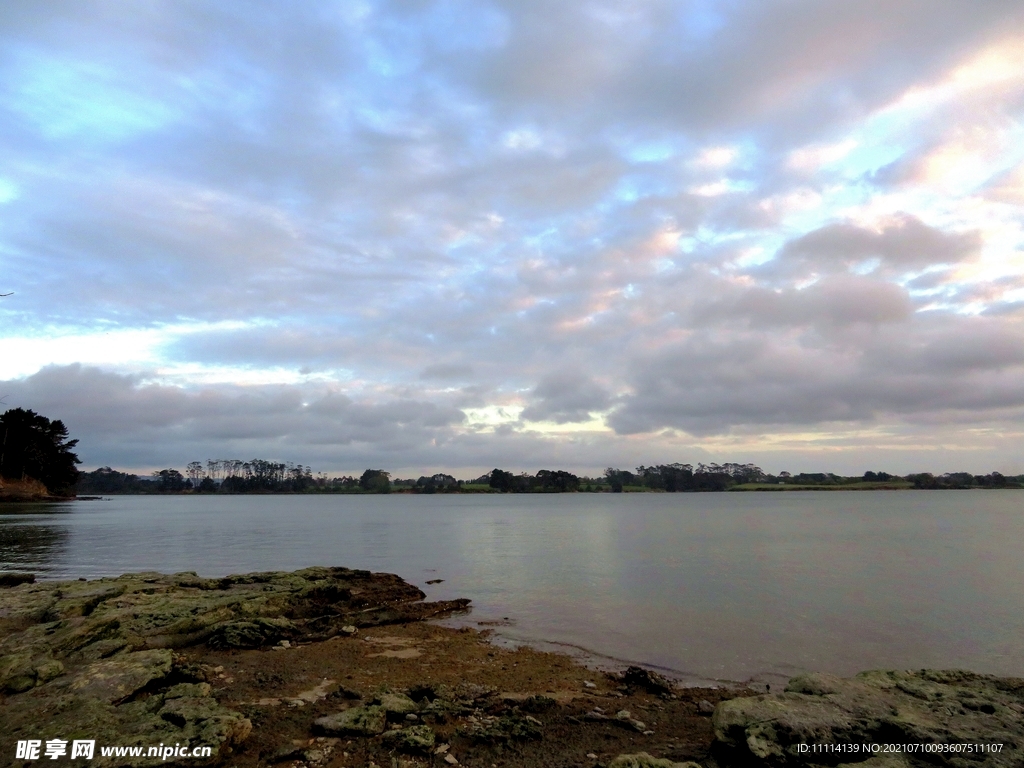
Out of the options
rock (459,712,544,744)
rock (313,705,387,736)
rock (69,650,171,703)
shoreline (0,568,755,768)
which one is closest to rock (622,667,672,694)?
shoreline (0,568,755,768)

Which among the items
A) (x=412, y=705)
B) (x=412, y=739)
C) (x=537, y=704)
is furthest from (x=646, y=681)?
(x=412, y=739)

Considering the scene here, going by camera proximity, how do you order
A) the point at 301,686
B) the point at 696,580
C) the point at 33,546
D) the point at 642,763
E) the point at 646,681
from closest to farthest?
the point at 642,763, the point at 301,686, the point at 646,681, the point at 696,580, the point at 33,546

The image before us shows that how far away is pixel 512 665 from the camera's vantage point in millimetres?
12734

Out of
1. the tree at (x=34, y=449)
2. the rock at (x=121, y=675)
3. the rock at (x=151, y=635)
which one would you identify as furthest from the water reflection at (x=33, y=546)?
the tree at (x=34, y=449)

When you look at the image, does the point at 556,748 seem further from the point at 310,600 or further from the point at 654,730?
the point at 310,600

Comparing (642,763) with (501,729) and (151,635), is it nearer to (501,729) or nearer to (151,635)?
(501,729)

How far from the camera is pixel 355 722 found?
8266 millimetres

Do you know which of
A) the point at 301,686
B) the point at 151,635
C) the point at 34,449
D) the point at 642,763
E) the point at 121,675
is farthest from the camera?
the point at 34,449

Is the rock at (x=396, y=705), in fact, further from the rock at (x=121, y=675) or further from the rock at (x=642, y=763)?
the rock at (x=121, y=675)

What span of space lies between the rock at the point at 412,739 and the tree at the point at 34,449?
11863 cm

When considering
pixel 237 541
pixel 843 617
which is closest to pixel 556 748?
pixel 843 617

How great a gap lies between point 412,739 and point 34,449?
12668 cm

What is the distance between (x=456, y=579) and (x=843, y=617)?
49.9 ft

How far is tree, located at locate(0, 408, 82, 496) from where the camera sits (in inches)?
3866
